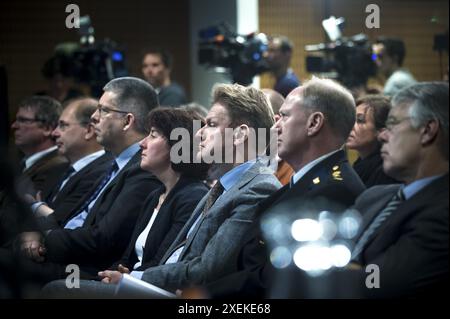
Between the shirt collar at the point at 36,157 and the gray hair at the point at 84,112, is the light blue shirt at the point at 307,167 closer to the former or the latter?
the gray hair at the point at 84,112

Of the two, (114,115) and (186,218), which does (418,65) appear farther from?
(186,218)

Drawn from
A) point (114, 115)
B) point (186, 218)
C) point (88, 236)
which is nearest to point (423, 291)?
point (186, 218)

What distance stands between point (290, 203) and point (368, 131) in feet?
2.92

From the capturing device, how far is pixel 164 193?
3.65m

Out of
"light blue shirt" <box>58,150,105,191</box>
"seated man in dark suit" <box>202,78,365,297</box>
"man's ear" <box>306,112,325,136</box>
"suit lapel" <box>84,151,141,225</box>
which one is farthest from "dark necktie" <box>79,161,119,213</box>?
"man's ear" <box>306,112,325,136</box>

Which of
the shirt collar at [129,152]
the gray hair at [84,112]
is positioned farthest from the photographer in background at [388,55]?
the shirt collar at [129,152]

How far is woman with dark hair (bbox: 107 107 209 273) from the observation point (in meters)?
3.47

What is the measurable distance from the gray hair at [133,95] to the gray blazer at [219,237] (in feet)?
3.28

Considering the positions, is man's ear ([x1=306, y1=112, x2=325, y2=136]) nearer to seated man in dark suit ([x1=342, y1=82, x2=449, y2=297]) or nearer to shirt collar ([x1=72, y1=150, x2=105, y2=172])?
seated man in dark suit ([x1=342, y1=82, x2=449, y2=297])

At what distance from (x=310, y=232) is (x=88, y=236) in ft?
4.73

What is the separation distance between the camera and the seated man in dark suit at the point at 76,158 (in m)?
4.36

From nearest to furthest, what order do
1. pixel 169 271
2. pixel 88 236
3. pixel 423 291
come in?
pixel 423 291, pixel 169 271, pixel 88 236

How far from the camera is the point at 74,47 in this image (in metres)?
6.30

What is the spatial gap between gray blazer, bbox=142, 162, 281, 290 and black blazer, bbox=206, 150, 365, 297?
0.26 ft
